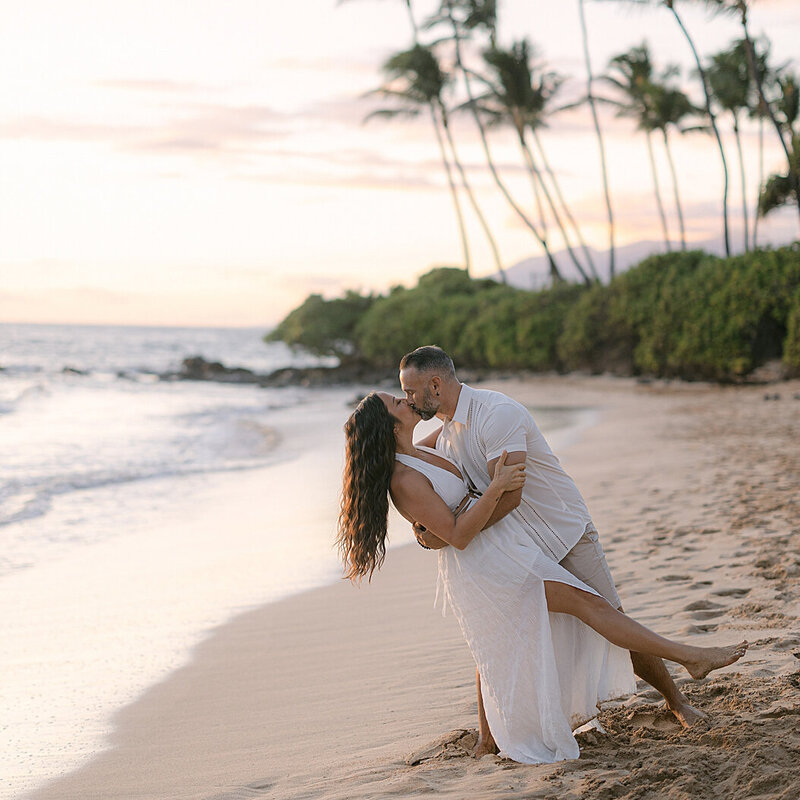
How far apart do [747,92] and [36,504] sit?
115ft

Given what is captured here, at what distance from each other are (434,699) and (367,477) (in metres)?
1.40

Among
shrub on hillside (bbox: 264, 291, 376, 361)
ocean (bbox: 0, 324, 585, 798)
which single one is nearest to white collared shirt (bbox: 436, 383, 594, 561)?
ocean (bbox: 0, 324, 585, 798)

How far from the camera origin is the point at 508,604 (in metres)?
3.29

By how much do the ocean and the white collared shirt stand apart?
2.15m

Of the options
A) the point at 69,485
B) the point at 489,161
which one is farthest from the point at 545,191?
the point at 69,485

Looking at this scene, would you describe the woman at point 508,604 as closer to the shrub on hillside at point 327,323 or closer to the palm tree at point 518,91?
the palm tree at point 518,91

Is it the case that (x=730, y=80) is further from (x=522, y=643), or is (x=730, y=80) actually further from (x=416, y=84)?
(x=522, y=643)

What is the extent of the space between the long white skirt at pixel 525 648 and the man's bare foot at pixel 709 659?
0.91 feet

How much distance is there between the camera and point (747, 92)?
36719 millimetres

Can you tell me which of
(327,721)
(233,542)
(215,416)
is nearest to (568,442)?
(233,542)

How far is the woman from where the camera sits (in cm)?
324

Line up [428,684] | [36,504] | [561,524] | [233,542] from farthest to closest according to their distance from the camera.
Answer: [36,504] < [233,542] < [428,684] < [561,524]

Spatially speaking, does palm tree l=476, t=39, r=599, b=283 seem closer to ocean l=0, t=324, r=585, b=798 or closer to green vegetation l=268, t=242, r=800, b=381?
green vegetation l=268, t=242, r=800, b=381

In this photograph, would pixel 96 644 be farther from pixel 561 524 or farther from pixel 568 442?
pixel 568 442
